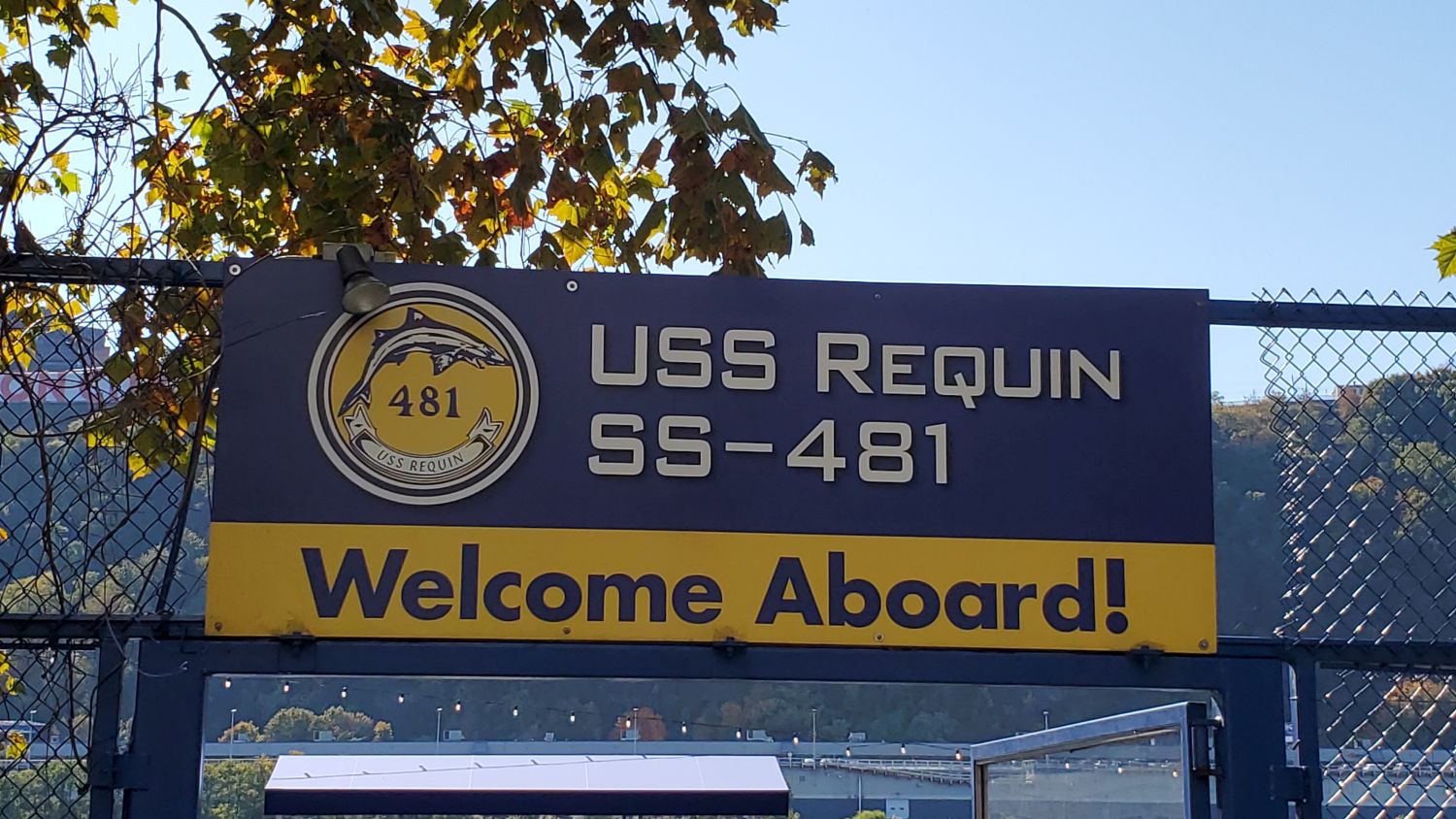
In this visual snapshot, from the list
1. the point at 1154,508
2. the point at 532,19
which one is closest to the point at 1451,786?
the point at 1154,508

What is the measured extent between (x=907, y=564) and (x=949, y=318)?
20.3 inches

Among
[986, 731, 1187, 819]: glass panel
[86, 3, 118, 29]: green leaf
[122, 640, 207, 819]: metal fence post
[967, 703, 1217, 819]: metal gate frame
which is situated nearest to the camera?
[122, 640, 207, 819]: metal fence post

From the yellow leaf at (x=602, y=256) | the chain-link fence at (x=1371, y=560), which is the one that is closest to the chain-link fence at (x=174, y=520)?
the chain-link fence at (x=1371, y=560)

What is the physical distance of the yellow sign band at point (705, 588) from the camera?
9.73 feet

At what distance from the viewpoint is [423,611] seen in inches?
117

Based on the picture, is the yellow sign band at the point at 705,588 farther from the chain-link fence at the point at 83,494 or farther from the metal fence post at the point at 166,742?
the chain-link fence at the point at 83,494

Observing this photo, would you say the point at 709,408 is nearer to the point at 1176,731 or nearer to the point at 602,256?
the point at 1176,731

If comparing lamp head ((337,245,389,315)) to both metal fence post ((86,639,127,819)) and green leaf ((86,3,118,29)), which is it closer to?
metal fence post ((86,639,127,819))

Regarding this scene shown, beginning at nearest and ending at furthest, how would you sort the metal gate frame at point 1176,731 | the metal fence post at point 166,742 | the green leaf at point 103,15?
the metal fence post at point 166,742
the metal gate frame at point 1176,731
the green leaf at point 103,15

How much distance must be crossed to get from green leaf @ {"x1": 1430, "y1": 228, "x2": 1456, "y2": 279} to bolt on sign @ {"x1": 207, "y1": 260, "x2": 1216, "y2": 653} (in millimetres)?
844

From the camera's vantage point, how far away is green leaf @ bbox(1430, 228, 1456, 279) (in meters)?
3.55

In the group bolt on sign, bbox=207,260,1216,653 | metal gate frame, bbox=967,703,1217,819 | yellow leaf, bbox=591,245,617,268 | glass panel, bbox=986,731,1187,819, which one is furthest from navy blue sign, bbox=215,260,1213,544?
yellow leaf, bbox=591,245,617,268

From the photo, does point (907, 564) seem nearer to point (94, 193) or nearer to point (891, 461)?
point (891, 461)

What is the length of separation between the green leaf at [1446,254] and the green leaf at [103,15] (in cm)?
732
